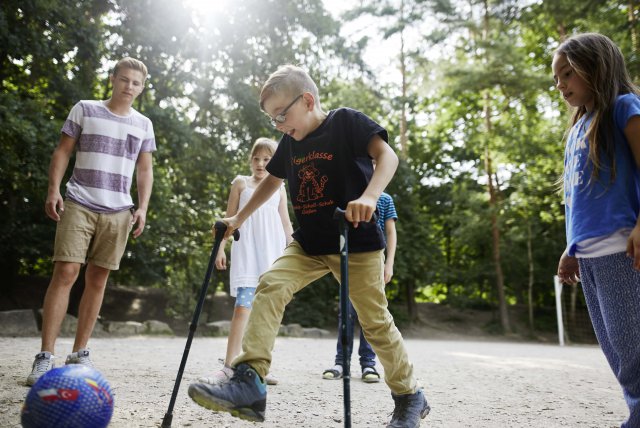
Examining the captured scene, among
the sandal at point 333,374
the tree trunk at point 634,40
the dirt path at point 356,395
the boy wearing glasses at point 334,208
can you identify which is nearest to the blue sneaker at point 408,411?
the boy wearing glasses at point 334,208

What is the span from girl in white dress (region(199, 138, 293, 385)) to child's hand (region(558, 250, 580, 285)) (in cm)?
248

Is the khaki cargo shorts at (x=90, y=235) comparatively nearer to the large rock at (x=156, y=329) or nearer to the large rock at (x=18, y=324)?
the large rock at (x=18, y=324)

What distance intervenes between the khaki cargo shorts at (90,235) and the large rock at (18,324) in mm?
6241

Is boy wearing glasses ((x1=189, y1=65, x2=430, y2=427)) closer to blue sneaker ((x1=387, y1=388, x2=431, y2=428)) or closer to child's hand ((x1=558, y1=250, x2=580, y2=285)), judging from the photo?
blue sneaker ((x1=387, y1=388, x2=431, y2=428))

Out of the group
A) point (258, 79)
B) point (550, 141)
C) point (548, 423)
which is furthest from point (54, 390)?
point (550, 141)

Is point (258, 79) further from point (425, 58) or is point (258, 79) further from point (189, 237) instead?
point (425, 58)

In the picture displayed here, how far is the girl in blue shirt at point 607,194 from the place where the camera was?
231 cm

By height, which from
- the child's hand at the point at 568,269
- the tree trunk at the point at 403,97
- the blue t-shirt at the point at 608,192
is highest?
the tree trunk at the point at 403,97

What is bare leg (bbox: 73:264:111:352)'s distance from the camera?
4.11 meters

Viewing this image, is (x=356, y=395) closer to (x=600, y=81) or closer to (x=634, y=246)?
(x=634, y=246)

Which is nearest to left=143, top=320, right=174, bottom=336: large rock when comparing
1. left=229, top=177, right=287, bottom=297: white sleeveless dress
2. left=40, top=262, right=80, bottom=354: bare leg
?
left=229, top=177, right=287, bottom=297: white sleeveless dress

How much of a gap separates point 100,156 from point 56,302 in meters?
1.13

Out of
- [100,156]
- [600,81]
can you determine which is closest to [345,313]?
[600,81]

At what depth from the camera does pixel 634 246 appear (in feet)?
7.23
